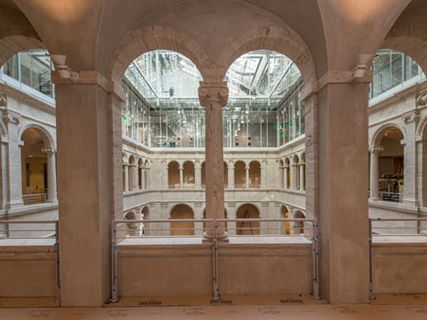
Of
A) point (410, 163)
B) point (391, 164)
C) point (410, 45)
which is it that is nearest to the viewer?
point (410, 45)

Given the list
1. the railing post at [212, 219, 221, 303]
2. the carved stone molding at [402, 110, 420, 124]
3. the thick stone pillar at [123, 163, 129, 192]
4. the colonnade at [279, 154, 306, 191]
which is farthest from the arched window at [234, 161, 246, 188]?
the railing post at [212, 219, 221, 303]

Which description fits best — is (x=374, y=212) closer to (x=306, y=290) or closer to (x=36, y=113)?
(x=306, y=290)

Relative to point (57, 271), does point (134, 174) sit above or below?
above

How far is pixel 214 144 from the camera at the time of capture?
489cm

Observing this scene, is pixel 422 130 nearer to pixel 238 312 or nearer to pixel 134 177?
pixel 238 312

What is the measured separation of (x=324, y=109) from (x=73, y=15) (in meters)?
4.20

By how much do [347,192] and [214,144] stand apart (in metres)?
2.40

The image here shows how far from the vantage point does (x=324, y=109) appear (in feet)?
14.6

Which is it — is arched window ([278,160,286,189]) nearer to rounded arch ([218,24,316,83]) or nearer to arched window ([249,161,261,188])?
arched window ([249,161,261,188])

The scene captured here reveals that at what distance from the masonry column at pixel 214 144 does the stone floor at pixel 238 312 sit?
1.28m

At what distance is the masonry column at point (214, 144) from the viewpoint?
15.8 feet

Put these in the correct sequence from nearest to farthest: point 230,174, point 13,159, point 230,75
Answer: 1. point 13,159
2. point 230,75
3. point 230,174

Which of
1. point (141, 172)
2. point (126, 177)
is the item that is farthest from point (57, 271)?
point (141, 172)

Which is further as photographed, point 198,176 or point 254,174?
point 254,174
